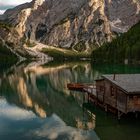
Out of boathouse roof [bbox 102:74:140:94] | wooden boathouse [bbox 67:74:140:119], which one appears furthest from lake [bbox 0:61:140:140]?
boathouse roof [bbox 102:74:140:94]

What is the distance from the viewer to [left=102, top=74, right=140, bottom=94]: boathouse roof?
60.8 meters

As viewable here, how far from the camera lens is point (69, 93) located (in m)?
100

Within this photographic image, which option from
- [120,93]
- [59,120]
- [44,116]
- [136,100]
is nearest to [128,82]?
[120,93]

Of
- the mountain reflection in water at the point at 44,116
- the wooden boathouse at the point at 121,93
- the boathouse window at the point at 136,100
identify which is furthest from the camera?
the boathouse window at the point at 136,100

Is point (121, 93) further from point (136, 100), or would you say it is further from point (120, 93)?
point (136, 100)

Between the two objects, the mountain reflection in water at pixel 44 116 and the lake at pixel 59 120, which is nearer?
the lake at pixel 59 120

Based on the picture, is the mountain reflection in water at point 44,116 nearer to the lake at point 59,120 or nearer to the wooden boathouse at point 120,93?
the lake at point 59,120

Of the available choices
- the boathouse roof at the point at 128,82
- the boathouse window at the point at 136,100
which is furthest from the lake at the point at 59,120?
the boathouse roof at the point at 128,82

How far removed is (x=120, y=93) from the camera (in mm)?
63125

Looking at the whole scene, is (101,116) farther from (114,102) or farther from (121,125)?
(121,125)

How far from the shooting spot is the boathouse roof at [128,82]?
60.8m

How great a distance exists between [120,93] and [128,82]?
312cm

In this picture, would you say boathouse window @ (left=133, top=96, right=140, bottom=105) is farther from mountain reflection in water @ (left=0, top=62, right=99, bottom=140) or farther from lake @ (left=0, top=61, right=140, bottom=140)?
mountain reflection in water @ (left=0, top=62, right=99, bottom=140)

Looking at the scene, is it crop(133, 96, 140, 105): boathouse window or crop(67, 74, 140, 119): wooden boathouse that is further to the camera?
crop(133, 96, 140, 105): boathouse window
